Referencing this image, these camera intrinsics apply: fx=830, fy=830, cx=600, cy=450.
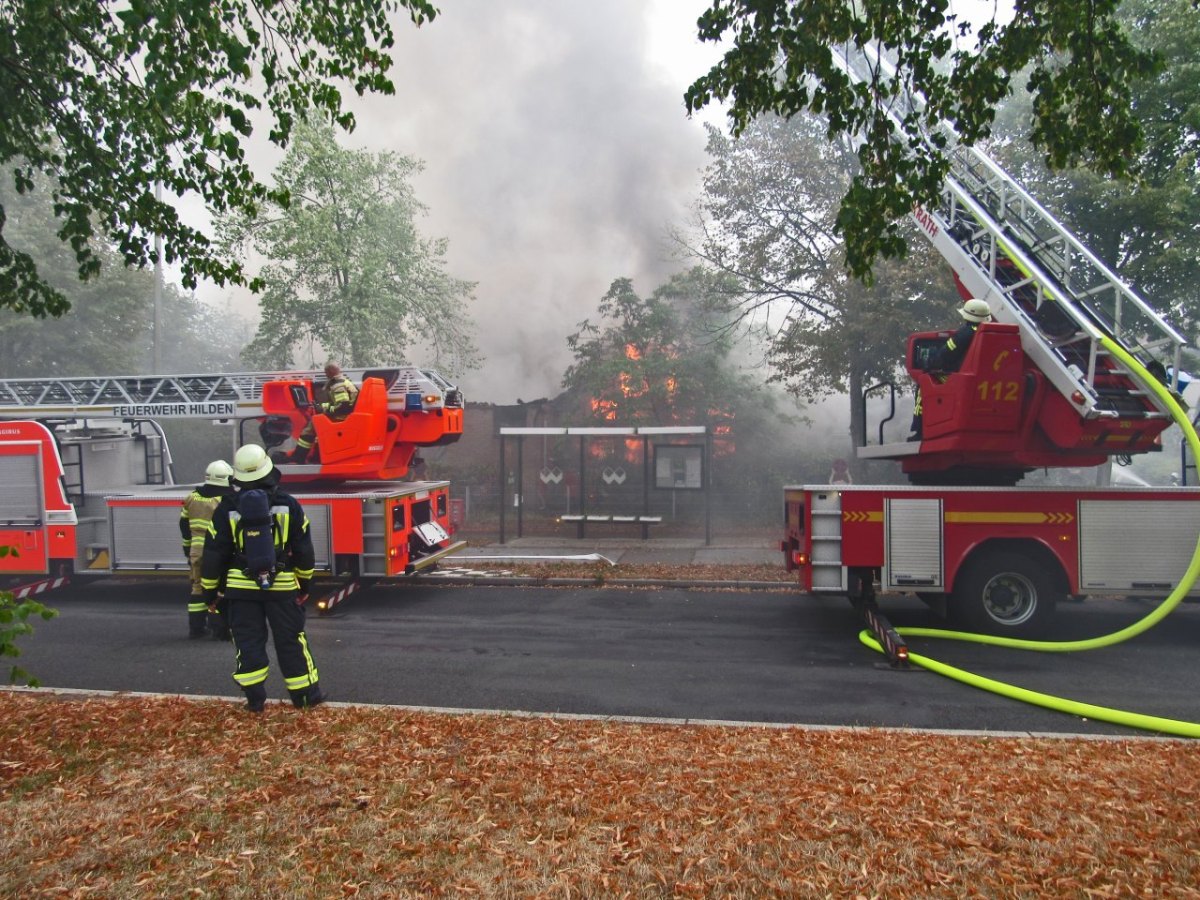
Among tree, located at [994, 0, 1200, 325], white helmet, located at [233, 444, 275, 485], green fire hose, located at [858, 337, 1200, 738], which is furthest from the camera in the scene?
tree, located at [994, 0, 1200, 325]

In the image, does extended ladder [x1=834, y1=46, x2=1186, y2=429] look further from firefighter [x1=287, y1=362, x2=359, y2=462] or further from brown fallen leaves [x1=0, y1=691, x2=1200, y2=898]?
firefighter [x1=287, y1=362, x2=359, y2=462]

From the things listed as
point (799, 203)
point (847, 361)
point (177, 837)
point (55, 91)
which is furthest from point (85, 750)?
point (799, 203)

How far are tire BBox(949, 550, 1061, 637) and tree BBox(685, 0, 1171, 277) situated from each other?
387 centimetres

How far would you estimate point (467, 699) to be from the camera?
18.6 ft

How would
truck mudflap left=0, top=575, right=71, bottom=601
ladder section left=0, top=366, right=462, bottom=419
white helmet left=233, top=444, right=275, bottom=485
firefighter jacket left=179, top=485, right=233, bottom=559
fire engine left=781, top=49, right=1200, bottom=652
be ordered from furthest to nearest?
ladder section left=0, top=366, right=462, bottom=419, truck mudflap left=0, top=575, right=71, bottom=601, firefighter jacket left=179, top=485, right=233, bottom=559, fire engine left=781, top=49, right=1200, bottom=652, white helmet left=233, top=444, right=275, bottom=485

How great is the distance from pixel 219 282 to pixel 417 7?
2.24m

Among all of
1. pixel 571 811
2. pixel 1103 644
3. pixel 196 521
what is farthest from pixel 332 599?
pixel 1103 644

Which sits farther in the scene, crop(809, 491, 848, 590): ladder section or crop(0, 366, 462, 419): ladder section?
crop(0, 366, 462, 419): ladder section

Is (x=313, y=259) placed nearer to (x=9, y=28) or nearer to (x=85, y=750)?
(x=9, y=28)

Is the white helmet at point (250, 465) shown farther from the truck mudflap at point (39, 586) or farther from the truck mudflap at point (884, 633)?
the truck mudflap at point (39, 586)

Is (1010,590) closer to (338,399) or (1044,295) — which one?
(1044,295)

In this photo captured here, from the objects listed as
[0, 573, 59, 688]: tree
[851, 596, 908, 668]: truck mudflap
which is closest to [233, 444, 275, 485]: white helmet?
[0, 573, 59, 688]: tree

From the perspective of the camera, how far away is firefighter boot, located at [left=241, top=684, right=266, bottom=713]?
484cm

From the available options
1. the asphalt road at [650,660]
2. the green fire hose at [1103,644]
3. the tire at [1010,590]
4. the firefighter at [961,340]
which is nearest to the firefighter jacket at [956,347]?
the firefighter at [961,340]
